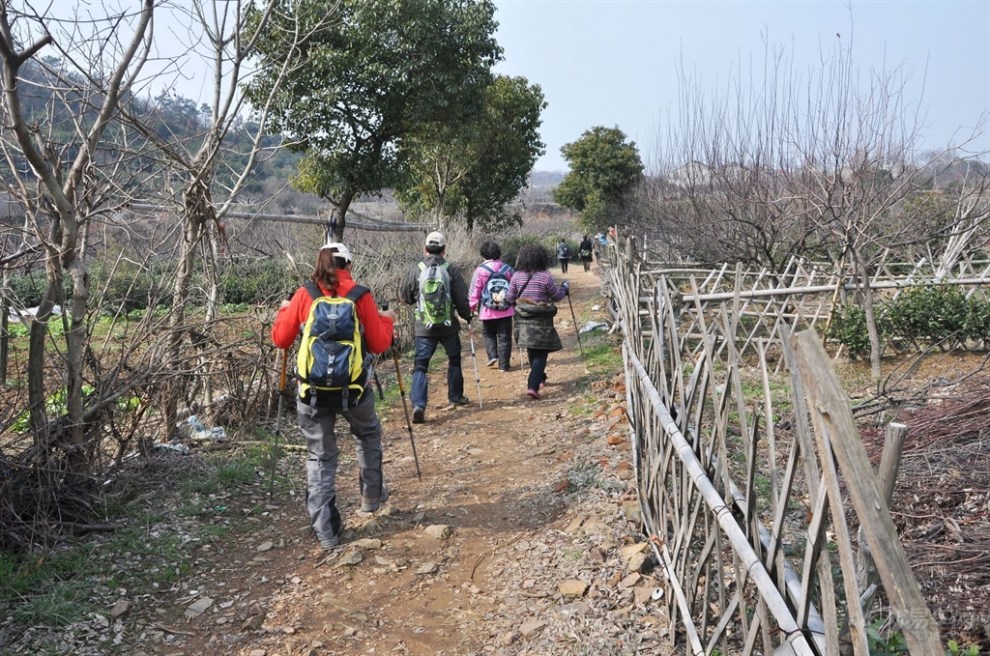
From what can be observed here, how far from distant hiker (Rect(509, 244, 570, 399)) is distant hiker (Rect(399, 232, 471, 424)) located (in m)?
0.80

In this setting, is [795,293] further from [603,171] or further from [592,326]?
[603,171]

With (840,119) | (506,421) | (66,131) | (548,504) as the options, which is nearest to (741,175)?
(840,119)

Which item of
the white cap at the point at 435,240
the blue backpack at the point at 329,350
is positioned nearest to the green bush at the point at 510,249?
the white cap at the point at 435,240

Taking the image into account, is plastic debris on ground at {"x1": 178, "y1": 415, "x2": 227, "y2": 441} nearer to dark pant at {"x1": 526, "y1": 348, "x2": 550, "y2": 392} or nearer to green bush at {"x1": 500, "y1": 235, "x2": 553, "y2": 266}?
dark pant at {"x1": 526, "y1": 348, "x2": 550, "y2": 392}

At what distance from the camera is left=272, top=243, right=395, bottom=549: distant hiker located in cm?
393

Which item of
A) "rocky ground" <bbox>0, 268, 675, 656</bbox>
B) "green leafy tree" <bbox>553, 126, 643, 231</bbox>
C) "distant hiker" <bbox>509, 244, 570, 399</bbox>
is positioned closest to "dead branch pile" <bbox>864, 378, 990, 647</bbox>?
"rocky ground" <bbox>0, 268, 675, 656</bbox>

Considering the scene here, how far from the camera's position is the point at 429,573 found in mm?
3941

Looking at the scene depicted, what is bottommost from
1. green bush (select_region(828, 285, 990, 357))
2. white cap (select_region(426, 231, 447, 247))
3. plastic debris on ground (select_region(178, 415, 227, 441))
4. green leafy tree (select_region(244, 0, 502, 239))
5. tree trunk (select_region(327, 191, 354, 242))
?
plastic debris on ground (select_region(178, 415, 227, 441))

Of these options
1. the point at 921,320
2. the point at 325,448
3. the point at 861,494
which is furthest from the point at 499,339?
the point at 861,494

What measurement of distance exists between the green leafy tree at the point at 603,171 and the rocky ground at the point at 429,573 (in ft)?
78.9

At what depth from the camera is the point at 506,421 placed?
6668mm

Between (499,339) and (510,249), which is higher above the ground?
(510,249)

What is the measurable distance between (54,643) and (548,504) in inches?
107

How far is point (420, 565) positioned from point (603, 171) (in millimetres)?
26776
